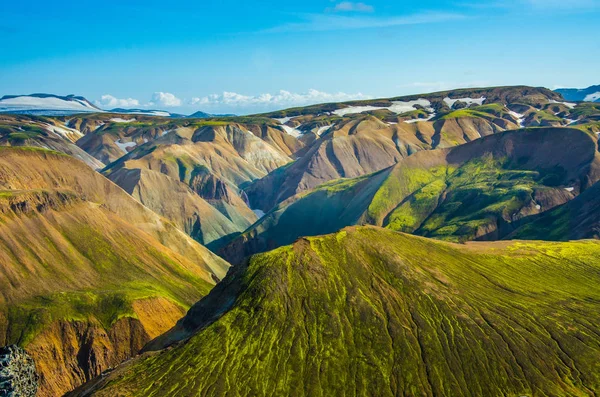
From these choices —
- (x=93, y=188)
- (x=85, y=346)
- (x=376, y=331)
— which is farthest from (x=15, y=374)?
(x=93, y=188)

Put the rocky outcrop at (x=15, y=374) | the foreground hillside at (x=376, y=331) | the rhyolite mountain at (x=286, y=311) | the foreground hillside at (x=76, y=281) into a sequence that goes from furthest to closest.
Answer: the foreground hillside at (x=76, y=281) → the rhyolite mountain at (x=286, y=311) → the foreground hillside at (x=376, y=331) → the rocky outcrop at (x=15, y=374)

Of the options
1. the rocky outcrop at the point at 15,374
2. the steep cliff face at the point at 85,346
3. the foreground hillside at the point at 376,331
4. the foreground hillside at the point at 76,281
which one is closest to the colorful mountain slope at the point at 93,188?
the foreground hillside at the point at 76,281

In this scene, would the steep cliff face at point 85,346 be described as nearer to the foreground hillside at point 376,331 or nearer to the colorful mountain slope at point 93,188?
the foreground hillside at point 376,331

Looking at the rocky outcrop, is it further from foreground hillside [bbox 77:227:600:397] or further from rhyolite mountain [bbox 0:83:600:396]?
rhyolite mountain [bbox 0:83:600:396]

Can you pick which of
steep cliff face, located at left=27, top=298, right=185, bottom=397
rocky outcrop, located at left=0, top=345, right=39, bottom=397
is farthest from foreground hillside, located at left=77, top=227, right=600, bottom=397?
steep cliff face, located at left=27, top=298, right=185, bottom=397

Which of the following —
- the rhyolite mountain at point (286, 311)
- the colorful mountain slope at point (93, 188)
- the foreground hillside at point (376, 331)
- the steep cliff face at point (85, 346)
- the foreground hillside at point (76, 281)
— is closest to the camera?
the foreground hillside at point (376, 331)

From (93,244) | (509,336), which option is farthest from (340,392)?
(93,244)

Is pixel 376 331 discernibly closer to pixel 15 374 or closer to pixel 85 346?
pixel 15 374

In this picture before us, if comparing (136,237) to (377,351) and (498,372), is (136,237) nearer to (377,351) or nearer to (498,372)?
(377,351)
